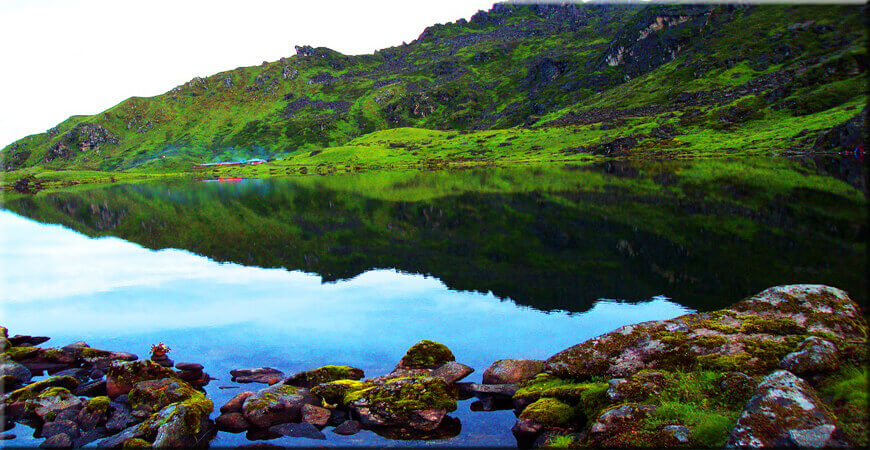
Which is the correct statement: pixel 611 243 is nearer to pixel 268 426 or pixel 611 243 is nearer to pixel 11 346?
pixel 268 426

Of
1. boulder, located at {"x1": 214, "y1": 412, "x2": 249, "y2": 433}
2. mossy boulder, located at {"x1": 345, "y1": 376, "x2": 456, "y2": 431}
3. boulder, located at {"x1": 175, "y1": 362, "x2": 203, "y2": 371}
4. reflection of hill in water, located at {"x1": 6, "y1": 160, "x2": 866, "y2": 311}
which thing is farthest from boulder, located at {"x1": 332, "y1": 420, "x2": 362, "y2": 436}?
reflection of hill in water, located at {"x1": 6, "y1": 160, "x2": 866, "y2": 311}

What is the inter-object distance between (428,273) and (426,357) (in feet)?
69.8

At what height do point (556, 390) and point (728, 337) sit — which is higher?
point (728, 337)

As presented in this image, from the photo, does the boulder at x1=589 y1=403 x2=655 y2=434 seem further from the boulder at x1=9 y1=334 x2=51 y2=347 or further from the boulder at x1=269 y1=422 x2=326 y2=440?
the boulder at x1=9 y1=334 x2=51 y2=347

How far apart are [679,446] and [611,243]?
3936 cm

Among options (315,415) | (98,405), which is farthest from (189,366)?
(315,415)

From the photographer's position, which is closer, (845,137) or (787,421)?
(787,421)

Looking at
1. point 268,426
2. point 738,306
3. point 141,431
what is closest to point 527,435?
point 268,426

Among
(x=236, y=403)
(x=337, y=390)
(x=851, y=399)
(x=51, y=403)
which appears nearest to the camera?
(x=851, y=399)

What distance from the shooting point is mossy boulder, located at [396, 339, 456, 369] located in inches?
928

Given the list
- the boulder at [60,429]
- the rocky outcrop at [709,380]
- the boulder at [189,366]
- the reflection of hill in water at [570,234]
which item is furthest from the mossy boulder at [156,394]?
the reflection of hill in water at [570,234]

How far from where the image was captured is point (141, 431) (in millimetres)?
17516

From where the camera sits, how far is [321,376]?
22250mm

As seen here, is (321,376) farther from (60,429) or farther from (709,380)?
(709,380)
